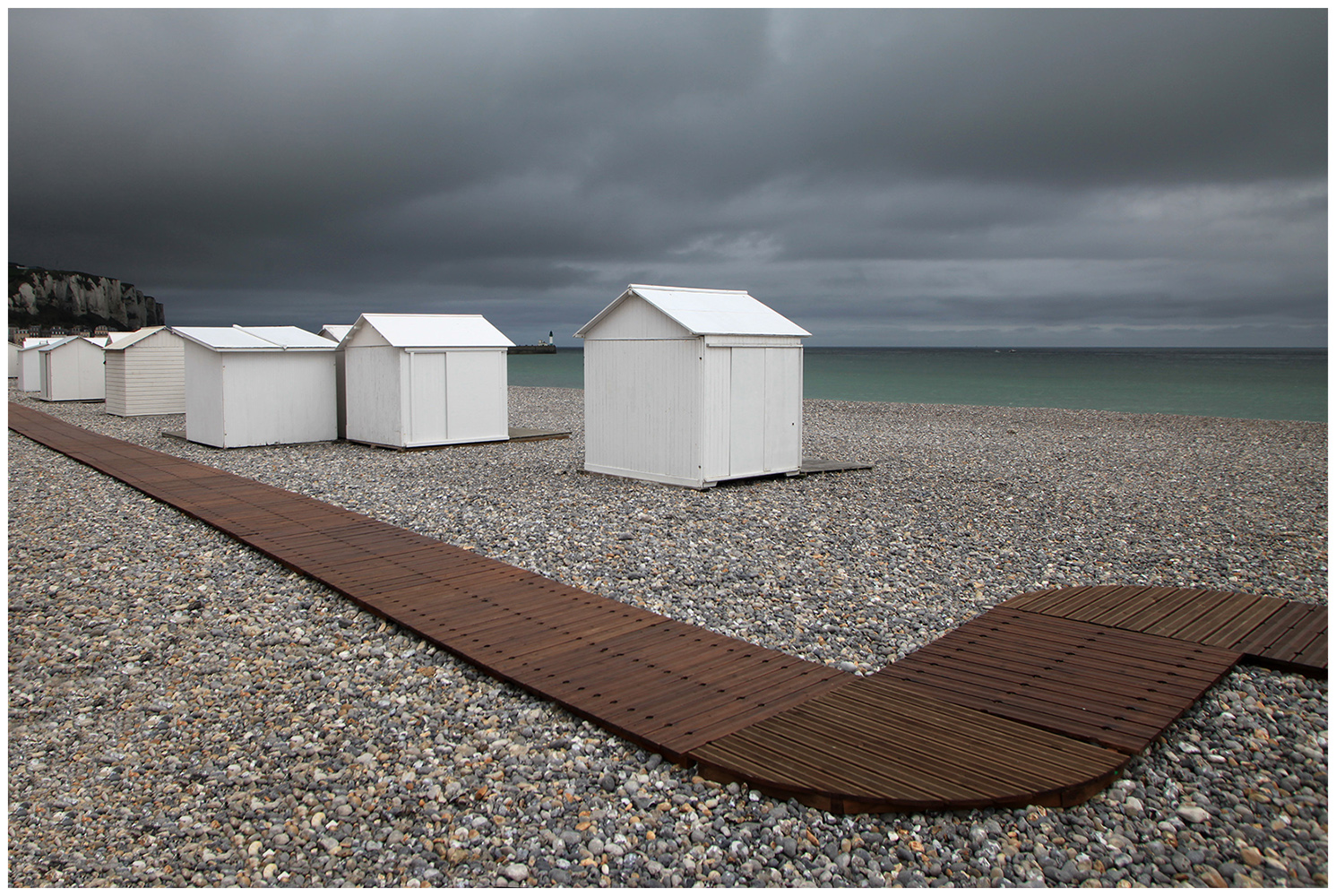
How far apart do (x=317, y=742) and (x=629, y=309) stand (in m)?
8.33

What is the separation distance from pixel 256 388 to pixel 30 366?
22.7m

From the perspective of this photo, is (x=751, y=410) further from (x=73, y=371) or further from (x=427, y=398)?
(x=73, y=371)

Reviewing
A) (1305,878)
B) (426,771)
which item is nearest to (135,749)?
(426,771)

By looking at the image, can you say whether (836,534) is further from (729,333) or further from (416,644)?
(416,644)

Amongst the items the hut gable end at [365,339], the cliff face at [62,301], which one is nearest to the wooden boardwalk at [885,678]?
the hut gable end at [365,339]

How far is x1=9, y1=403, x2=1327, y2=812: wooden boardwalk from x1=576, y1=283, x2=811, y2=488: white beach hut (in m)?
4.23

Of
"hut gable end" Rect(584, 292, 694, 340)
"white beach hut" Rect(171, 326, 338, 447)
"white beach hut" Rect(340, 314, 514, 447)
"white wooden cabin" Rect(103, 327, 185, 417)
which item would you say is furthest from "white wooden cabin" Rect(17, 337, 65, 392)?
"hut gable end" Rect(584, 292, 694, 340)

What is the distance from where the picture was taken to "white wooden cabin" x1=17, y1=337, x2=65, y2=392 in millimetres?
32281

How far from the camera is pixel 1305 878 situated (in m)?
3.31

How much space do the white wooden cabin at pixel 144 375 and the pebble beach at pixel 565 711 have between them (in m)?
13.2

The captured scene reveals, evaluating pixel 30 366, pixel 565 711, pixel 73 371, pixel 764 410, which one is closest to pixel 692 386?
pixel 764 410

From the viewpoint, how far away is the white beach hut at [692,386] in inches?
440

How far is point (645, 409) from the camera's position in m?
11.9

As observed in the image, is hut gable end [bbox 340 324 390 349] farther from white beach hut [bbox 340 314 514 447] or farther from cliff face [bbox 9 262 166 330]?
cliff face [bbox 9 262 166 330]
